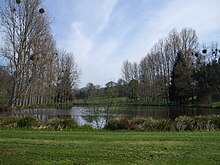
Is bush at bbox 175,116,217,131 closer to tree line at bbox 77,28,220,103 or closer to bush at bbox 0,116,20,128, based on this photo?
bush at bbox 0,116,20,128

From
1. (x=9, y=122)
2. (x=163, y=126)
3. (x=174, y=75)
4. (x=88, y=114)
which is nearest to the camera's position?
(x=163, y=126)

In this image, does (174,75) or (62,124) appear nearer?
(62,124)

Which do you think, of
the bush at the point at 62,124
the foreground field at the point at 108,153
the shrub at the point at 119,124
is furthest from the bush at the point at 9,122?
the foreground field at the point at 108,153

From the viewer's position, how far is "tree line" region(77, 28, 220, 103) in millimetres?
53750

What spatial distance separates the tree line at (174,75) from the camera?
53750 mm

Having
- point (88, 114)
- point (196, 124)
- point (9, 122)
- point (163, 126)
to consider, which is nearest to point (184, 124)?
point (196, 124)

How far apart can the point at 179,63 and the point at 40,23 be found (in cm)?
3963

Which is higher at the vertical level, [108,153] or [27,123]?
[27,123]

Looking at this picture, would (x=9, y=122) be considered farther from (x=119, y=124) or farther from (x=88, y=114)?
(x=119, y=124)

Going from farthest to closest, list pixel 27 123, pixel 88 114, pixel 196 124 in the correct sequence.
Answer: pixel 88 114
pixel 27 123
pixel 196 124

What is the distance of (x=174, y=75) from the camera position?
199ft

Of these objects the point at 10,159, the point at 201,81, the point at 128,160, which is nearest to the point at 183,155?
the point at 128,160

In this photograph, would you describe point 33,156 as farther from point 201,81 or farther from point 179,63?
point 179,63

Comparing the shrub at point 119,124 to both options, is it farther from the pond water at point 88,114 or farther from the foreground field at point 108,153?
the foreground field at point 108,153
